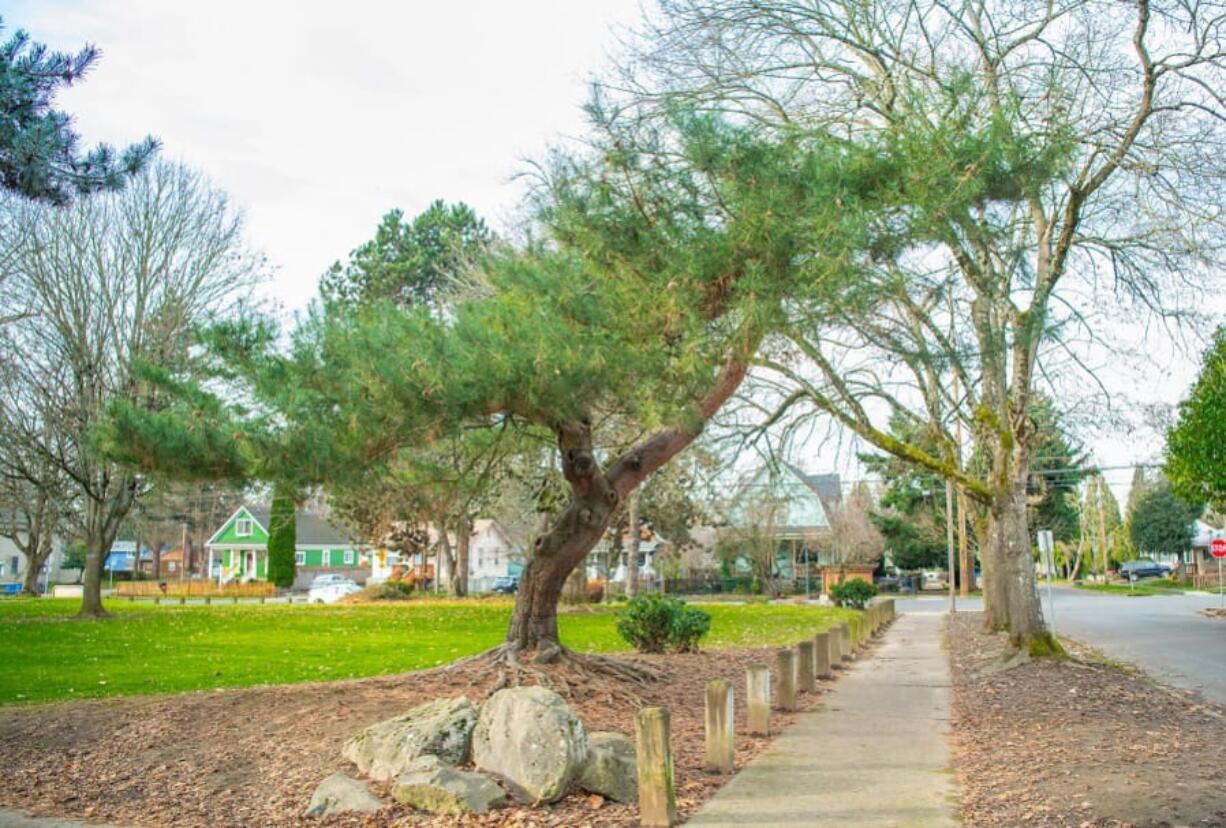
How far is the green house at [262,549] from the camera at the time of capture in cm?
7262

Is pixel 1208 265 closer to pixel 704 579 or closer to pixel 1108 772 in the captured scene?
pixel 1108 772

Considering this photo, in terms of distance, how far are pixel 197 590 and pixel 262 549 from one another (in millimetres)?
19296

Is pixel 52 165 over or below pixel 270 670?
over

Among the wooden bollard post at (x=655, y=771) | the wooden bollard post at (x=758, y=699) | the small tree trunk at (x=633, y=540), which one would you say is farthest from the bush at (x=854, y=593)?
the wooden bollard post at (x=655, y=771)

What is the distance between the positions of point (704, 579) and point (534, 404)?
155ft

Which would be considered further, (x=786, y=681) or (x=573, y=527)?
(x=573, y=527)

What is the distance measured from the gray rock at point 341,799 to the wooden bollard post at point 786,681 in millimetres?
5352

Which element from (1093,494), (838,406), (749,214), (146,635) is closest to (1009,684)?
(838,406)

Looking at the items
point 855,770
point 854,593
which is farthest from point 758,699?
point 854,593

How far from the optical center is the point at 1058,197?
14.5 m

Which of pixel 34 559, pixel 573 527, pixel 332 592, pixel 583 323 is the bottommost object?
pixel 332 592

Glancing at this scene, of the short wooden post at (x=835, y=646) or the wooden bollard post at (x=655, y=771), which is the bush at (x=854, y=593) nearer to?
the short wooden post at (x=835, y=646)

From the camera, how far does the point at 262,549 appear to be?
7275cm

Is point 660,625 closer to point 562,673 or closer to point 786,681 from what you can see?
point 562,673
